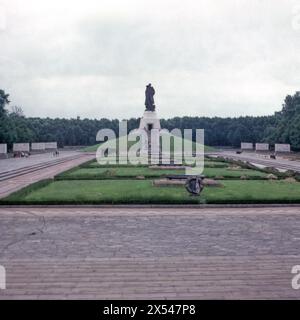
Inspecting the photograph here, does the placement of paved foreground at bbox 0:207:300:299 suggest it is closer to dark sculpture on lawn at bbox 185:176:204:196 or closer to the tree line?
dark sculpture on lawn at bbox 185:176:204:196

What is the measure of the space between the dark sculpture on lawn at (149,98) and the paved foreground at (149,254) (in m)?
37.2

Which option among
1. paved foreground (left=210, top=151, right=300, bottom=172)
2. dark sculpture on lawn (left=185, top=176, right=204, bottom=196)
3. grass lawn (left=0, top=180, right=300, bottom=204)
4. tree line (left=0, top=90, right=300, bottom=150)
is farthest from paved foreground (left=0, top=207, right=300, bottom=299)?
tree line (left=0, top=90, right=300, bottom=150)

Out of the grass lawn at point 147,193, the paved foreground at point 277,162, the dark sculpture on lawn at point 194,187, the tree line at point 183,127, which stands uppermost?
the tree line at point 183,127

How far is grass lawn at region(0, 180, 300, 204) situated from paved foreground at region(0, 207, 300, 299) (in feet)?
3.78

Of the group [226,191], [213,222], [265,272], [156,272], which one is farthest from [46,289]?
[226,191]

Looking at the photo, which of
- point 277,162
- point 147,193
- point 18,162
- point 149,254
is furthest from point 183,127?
point 149,254

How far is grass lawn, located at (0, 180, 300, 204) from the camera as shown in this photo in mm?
12545

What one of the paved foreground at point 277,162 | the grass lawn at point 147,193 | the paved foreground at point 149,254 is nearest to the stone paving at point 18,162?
the grass lawn at point 147,193

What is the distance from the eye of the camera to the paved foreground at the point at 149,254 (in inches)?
211

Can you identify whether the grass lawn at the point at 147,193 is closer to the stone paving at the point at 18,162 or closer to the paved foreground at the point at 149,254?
the paved foreground at the point at 149,254
